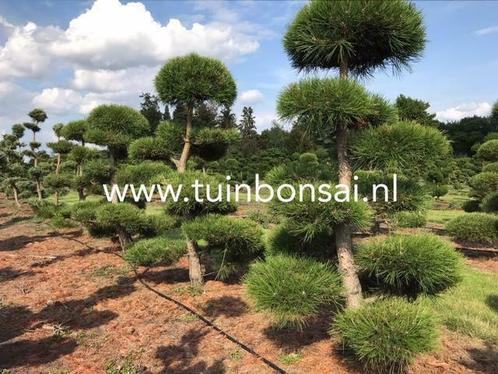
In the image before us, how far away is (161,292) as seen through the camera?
6.43 meters

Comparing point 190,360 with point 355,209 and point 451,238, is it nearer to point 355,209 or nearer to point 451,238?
point 355,209

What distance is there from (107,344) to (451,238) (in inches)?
355

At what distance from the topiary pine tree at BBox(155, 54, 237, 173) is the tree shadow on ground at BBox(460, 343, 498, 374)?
4.13 m

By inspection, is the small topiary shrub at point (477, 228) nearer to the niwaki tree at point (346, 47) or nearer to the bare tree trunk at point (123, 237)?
the niwaki tree at point (346, 47)

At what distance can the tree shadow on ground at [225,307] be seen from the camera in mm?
5461

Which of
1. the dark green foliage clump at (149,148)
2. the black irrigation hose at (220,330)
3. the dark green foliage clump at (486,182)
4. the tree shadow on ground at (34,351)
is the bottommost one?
the tree shadow on ground at (34,351)

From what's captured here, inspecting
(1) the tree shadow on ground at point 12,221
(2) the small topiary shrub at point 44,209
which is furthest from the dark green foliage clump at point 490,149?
(1) the tree shadow on ground at point 12,221

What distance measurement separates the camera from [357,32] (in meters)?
3.92

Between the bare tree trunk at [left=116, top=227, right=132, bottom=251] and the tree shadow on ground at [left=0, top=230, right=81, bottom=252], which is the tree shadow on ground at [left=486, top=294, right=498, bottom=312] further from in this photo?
the tree shadow on ground at [left=0, top=230, right=81, bottom=252]

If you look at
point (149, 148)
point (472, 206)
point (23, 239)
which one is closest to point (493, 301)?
point (149, 148)

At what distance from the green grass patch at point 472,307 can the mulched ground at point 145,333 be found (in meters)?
0.22

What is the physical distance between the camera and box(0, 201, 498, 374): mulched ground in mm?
4102

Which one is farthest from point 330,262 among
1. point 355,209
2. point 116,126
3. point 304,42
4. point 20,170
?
point 20,170

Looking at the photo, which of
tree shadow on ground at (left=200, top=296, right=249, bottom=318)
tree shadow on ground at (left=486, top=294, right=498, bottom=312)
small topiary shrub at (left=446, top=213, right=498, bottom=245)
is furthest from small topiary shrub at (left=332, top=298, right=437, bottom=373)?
small topiary shrub at (left=446, top=213, right=498, bottom=245)
